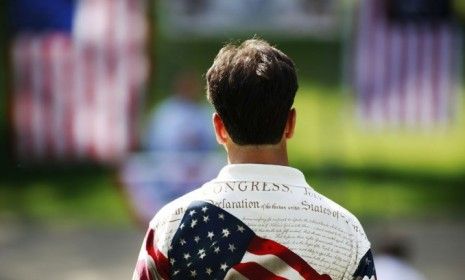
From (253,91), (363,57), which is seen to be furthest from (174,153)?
(253,91)

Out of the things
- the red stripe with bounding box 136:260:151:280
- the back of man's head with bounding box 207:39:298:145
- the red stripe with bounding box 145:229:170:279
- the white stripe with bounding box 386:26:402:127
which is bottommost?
the white stripe with bounding box 386:26:402:127

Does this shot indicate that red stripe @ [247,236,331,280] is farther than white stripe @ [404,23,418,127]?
No

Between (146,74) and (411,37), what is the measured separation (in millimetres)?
2562

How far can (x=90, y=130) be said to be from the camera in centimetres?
1188

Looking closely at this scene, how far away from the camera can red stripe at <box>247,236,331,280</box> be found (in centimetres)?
260

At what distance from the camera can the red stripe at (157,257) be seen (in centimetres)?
260

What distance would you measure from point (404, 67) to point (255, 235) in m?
9.30

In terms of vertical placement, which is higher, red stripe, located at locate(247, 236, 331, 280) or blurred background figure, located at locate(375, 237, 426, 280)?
red stripe, located at locate(247, 236, 331, 280)

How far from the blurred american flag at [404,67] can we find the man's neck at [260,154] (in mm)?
9144

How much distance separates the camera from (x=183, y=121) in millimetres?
10953

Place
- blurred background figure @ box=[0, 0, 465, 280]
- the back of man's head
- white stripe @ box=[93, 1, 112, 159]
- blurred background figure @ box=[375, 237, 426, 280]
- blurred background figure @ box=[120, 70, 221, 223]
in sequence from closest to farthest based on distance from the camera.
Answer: the back of man's head, blurred background figure @ box=[375, 237, 426, 280], blurred background figure @ box=[120, 70, 221, 223], blurred background figure @ box=[0, 0, 465, 280], white stripe @ box=[93, 1, 112, 159]

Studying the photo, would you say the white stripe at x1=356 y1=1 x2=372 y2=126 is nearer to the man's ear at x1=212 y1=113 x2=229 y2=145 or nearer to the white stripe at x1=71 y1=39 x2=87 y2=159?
the white stripe at x1=71 y1=39 x2=87 y2=159

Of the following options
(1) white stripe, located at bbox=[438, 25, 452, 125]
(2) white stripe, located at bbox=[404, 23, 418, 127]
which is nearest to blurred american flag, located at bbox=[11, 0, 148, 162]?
(2) white stripe, located at bbox=[404, 23, 418, 127]

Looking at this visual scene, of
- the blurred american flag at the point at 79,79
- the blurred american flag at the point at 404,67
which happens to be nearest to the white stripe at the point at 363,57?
the blurred american flag at the point at 404,67
